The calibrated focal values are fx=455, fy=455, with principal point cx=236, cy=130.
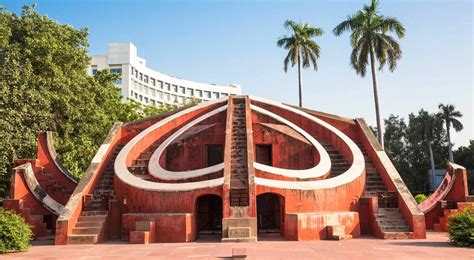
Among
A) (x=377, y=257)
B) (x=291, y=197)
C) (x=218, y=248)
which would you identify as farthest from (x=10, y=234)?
(x=377, y=257)

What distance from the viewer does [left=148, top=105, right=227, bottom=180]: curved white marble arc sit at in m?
12.3

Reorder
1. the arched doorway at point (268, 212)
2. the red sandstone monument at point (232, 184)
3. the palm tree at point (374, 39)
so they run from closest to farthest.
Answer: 1. the red sandstone monument at point (232, 184)
2. the arched doorway at point (268, 212)
3. the palm tree at point (374, 39)

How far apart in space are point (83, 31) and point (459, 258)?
19551 mm

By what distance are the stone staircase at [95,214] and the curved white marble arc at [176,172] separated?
145 centimetres

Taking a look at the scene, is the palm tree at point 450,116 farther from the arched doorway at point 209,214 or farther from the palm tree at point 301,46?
the arched doorway at point 209,214

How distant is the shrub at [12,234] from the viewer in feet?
30.0

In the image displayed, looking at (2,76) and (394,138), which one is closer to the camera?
(2,76)

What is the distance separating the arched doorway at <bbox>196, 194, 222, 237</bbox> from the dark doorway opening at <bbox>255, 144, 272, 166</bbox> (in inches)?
88.5

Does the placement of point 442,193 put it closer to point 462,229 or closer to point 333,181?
point 333,181

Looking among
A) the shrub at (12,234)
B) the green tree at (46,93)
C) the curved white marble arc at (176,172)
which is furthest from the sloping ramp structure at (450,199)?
the green tree at (46,93)

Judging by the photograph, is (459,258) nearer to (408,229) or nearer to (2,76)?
(408,229)

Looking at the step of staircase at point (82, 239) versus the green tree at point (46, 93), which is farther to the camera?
the green tree at point (46, 93)

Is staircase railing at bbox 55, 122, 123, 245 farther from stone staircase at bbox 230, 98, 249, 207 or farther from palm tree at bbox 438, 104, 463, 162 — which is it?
palm tree at bbox 438, 104, 463, 162

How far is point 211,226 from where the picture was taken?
1389 centimetres
